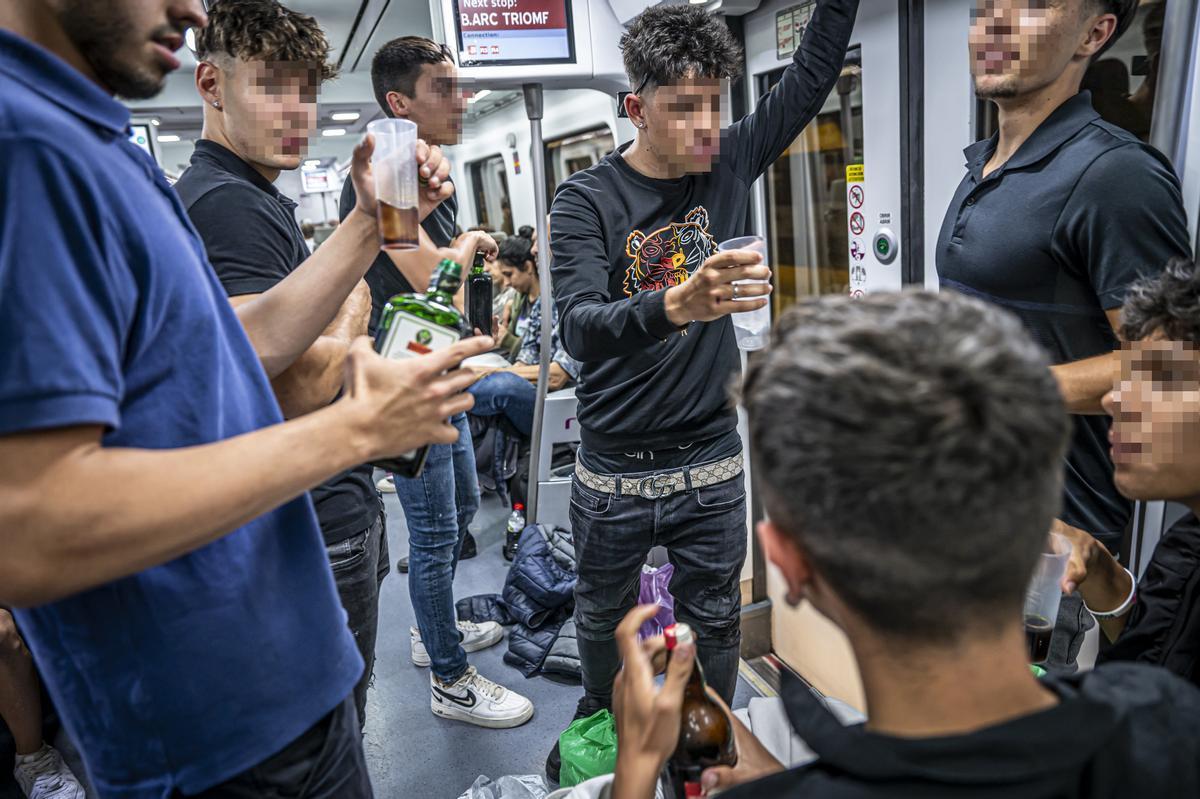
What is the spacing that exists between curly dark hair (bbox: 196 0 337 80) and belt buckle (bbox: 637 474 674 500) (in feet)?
4.38

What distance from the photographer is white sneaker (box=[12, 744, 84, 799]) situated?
2.55 metres

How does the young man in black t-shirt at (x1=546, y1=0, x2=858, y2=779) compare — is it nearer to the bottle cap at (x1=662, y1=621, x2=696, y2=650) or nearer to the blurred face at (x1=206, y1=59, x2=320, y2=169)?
the blurred face at (x1=206, y1=59, x2=320, y2=169)

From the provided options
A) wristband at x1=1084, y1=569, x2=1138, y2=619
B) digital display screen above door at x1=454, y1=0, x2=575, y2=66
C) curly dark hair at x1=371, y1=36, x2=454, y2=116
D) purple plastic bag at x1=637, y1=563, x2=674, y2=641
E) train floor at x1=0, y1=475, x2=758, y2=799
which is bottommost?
train floor at x1=0, y1=475, x2=758, y2=799

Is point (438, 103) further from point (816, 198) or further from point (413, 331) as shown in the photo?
point (413, 331)

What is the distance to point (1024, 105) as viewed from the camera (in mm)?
1819

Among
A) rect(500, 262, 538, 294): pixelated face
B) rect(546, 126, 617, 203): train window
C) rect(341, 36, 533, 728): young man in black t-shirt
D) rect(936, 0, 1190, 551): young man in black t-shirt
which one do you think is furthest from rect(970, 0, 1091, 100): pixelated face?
rect(546, 126, 617, 203): train window

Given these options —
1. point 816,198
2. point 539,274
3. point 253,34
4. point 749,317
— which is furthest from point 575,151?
point 253,34

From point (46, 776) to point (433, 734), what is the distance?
1.25 m

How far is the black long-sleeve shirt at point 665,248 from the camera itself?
2109 millimetres

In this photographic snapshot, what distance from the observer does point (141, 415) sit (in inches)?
35.7

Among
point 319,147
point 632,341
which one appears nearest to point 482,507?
point 632,341

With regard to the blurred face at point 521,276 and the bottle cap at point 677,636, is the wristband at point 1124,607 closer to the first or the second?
the bottle cap at point 677,636

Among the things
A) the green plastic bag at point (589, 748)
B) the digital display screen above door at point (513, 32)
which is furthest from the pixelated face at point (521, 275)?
the green plastic bag at point (589, 748)

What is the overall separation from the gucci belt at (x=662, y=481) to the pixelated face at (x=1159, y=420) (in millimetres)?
1039
